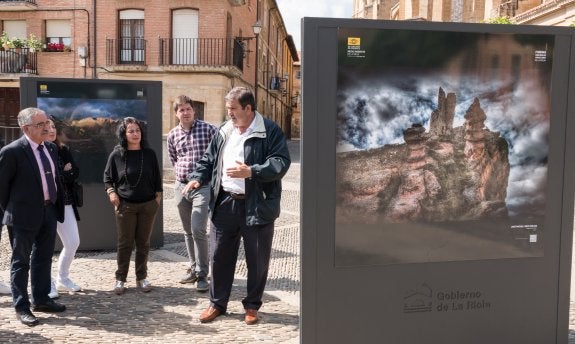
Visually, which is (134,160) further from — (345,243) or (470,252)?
(470,252)

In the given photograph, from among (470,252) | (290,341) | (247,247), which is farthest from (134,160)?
(470,252)

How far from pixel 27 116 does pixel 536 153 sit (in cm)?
371

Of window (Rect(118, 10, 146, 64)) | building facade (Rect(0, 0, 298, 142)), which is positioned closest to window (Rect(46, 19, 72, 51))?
building facade (Rect(0, 0, 298, 142))

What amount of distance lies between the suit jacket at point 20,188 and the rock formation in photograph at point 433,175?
2.55 m

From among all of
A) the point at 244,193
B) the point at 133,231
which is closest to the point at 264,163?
the point at 244,193

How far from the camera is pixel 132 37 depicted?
2336 centimetres

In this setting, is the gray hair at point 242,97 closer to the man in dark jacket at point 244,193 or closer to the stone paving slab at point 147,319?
the man in dark jacket at point 244,193

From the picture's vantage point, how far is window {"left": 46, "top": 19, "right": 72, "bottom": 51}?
77.9 feet

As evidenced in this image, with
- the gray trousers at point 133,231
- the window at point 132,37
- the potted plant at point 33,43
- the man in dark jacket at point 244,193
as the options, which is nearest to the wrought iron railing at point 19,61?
the potted plant at point 33,43

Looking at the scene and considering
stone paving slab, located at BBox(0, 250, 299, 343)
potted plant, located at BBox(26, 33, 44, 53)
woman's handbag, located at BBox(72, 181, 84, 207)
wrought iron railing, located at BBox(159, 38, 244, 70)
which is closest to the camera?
stone paving slab, located at BBox(0, 250, 299, 343)

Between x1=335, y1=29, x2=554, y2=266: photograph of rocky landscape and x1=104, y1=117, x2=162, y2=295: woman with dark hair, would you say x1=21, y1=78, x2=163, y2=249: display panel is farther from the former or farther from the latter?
x1=335, y1=29, x2=554, y2=266: photograph of rocky landscape

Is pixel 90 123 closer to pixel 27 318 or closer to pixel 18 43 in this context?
pixel 27 318

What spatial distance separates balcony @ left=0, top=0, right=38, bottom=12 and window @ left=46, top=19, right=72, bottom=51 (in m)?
0.85

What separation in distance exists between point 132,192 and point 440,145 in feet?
9.93
